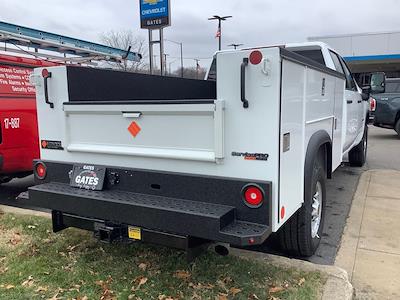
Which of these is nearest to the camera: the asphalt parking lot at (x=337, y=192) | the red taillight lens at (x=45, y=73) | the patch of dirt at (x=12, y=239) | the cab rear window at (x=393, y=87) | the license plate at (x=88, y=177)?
the license plate at (x=88, y=177)

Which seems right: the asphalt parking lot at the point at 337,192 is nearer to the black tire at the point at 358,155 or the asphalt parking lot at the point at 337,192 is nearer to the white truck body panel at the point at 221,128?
the black tire at the point at 358,155

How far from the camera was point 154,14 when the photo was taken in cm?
895

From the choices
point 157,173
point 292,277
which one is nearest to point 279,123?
point 157,173

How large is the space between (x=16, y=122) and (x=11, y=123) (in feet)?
0.27

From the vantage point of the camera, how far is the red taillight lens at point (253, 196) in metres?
2.83

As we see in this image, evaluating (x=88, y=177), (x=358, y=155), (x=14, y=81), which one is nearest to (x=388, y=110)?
(x=358, y=155)

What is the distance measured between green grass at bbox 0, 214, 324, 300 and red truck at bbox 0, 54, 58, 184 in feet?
5.26

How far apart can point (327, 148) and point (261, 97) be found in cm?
183

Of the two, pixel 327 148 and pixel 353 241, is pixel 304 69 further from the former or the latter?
pixel 353 241

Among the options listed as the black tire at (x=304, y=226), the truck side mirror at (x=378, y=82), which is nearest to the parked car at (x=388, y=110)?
the truck side mirror at (x=378, y=82)

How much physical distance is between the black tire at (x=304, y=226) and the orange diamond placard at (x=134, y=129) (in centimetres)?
144

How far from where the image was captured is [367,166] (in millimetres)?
8984

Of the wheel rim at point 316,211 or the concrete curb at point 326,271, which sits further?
the wheel rim at point 316,211

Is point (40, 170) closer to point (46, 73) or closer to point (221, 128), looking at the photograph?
point (46, 73)
